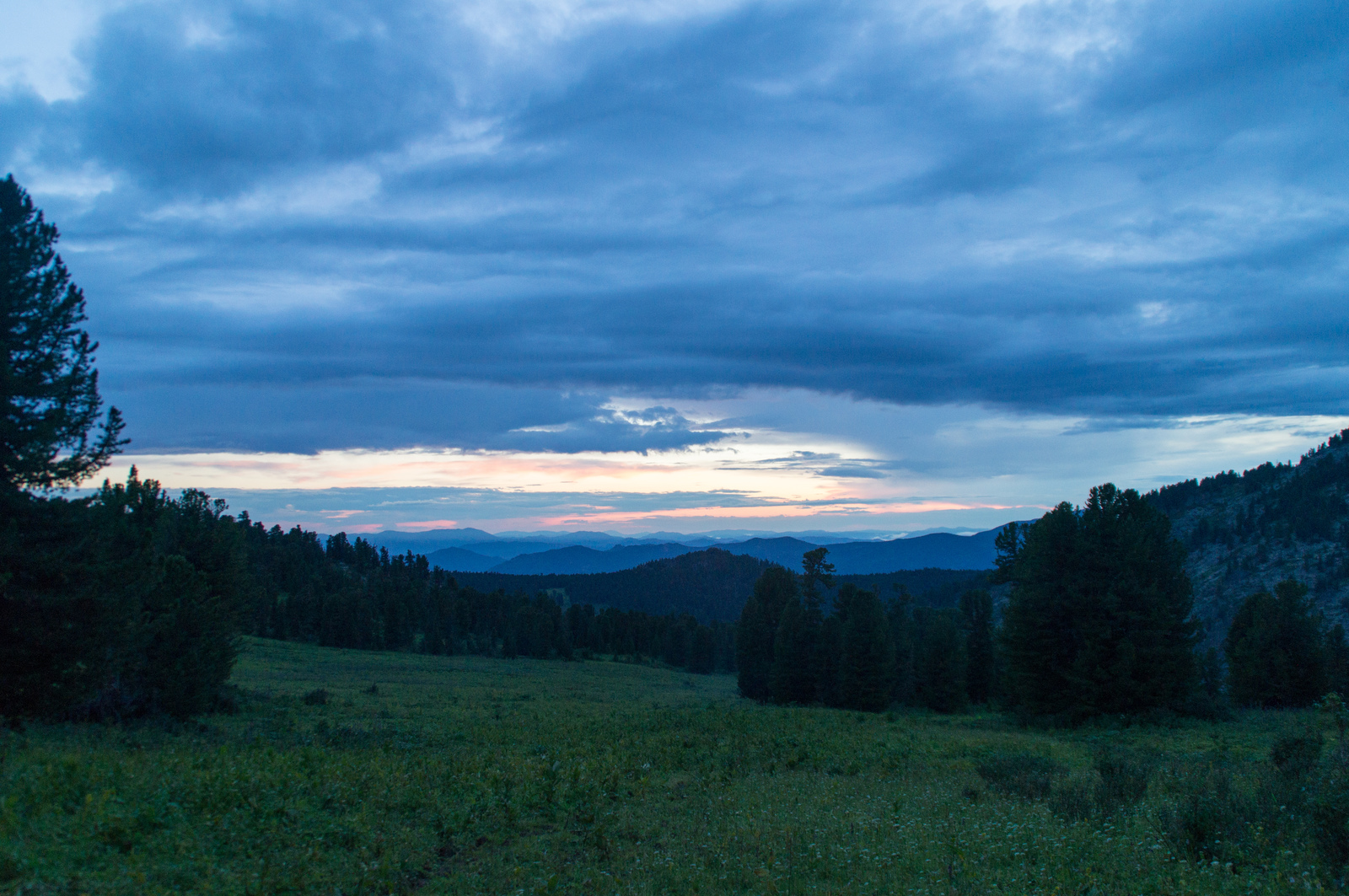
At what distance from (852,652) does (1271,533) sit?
5490 inches

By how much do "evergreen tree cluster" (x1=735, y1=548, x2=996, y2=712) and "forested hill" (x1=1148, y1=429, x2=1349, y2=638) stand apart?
69062 millimetres

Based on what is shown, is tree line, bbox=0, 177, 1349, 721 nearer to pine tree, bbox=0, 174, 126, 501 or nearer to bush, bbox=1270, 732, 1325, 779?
pine tree, bbox=0, 174, 126, 501

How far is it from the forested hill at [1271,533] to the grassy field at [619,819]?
4416 inches

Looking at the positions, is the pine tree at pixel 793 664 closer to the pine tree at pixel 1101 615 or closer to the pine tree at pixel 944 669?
the pine tree at pixel 944 669

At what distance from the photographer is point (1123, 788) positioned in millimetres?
11742

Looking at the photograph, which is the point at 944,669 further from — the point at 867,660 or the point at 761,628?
the point at 761,628

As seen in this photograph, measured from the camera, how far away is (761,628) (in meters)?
58.6

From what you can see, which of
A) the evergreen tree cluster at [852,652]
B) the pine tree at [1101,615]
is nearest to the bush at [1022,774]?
the pine tree at [1101,615]

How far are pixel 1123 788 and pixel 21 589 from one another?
22.2 metres

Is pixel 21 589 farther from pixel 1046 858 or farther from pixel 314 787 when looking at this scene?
pixel 1046 858

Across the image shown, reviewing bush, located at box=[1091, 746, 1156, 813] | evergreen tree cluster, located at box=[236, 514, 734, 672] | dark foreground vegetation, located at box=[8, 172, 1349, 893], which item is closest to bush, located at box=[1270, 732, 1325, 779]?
dark foreground vegetation, located at box=[8, 172, 1349, 893]

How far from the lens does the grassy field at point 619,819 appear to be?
7.50m

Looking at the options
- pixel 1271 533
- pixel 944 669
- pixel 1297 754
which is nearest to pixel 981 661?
pixel 944 669

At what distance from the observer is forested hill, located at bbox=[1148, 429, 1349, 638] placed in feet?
376
